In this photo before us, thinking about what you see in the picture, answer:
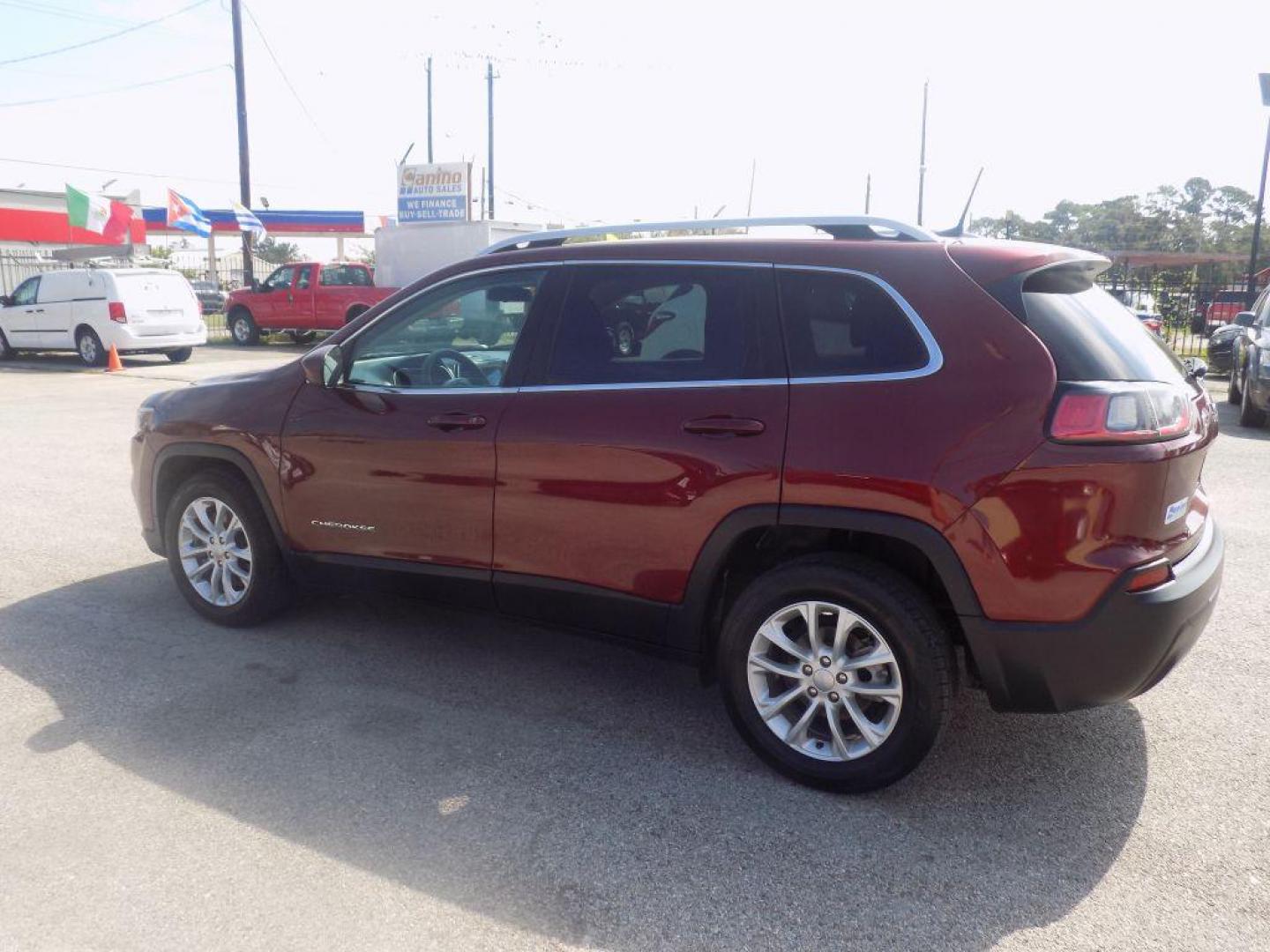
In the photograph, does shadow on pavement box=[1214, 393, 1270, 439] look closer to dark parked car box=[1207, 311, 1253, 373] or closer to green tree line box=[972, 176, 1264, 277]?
dark parked car box=[1207, 311, 1253, 373]

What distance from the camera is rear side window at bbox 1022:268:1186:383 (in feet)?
10.4

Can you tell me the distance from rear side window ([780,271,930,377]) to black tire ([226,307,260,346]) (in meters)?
23.6

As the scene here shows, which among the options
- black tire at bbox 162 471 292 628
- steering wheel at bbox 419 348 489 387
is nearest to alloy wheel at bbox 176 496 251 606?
black tire at bbox 162 471 292 628

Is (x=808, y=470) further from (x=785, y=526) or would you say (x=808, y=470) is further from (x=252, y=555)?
(x=252, y=555)

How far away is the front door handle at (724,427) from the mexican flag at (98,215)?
95.9 feet

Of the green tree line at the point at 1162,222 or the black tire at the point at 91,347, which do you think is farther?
the green tree line at the point at 1162,222

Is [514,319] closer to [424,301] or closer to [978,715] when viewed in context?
[424,301]

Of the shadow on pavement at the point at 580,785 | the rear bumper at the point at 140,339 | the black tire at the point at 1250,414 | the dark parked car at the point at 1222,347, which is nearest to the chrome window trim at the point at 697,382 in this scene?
the shadow on pavement at the point at 580,785

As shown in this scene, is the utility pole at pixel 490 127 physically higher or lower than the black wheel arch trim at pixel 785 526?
higher

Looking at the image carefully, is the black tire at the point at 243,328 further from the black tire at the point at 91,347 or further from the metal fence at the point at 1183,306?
the metal fence at the point at 1183,306

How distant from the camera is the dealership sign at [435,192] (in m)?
27.5

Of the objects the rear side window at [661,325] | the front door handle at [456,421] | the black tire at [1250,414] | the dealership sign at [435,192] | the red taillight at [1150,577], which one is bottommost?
the black tire at [1250,414]

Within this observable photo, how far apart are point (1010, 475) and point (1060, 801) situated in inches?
44.7

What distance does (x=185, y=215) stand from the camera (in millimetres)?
27250
